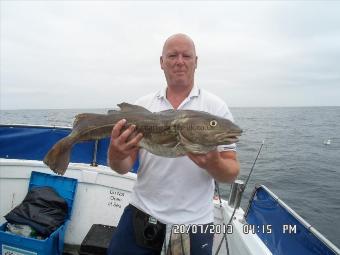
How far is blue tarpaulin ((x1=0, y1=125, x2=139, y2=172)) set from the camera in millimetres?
6957

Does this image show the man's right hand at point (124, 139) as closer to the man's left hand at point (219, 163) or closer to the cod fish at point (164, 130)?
the cod fish at point (164, 130)

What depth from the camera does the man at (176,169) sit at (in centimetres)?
344

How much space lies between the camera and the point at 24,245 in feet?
18.3

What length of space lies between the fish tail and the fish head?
1525 millimetres

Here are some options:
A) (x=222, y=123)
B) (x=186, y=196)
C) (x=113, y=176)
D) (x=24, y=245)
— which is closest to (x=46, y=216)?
(x=24, y=245)

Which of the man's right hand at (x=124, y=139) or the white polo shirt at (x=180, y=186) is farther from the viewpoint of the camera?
the white polo shirt at (x=180, y=186)

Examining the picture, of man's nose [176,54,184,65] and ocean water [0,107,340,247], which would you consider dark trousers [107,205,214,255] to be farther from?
ocean water [0,107,340,247]

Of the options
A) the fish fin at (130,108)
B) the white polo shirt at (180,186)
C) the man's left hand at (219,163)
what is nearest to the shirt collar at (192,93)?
the white polo shirt at (180,186)

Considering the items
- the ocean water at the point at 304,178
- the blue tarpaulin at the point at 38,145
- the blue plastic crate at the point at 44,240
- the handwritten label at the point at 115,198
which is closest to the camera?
the blue plastic crate at the point at 44,240

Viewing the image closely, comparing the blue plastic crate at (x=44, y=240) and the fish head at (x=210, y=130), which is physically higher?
the fish head at (x=210, y=130)

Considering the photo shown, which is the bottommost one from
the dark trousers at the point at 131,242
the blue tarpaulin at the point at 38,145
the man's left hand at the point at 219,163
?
the dark trousers at the point at 131,242

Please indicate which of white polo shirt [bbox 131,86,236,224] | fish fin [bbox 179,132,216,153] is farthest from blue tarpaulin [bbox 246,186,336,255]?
fish fin [bbox 179,132,216,153]

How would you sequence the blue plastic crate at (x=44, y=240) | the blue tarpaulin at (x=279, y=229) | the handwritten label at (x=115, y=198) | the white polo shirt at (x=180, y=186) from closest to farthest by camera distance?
the white polo shirt at (x=180, y=186)
the blue tarpaulin at (x=279, y=229)
the blue plastic crate at (x=44, y=240)
the handwritten label at (x=115, y=198)

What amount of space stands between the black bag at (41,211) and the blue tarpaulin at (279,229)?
12.3 ft
